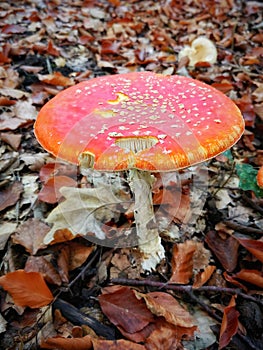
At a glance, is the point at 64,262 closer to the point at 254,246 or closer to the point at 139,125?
the point at 139,125

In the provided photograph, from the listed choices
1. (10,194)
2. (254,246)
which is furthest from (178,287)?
(10,194)

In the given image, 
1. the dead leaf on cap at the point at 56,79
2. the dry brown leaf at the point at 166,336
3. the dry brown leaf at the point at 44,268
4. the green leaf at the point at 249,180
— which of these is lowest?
the dry brown leaf at the point at 166,336

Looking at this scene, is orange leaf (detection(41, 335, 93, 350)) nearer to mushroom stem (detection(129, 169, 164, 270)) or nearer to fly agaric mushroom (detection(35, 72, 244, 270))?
mushroom stem (detection(129, 169, 164, 270))

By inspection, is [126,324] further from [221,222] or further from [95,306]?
[221,222]

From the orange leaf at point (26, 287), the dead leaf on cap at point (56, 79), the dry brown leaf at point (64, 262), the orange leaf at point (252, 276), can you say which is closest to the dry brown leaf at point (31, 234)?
the dry brown leaf at point (64, 262)

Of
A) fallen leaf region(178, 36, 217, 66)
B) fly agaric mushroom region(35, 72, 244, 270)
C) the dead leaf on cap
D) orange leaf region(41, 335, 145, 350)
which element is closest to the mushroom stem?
fly agaric mushroom region(35, 72, 244, 270)

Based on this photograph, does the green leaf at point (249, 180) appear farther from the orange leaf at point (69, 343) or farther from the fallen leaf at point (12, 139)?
the fallen leaf at point (12, 139)

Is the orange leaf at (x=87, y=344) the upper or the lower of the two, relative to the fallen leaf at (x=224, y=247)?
upper

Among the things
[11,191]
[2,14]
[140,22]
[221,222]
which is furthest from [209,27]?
[11,191]
